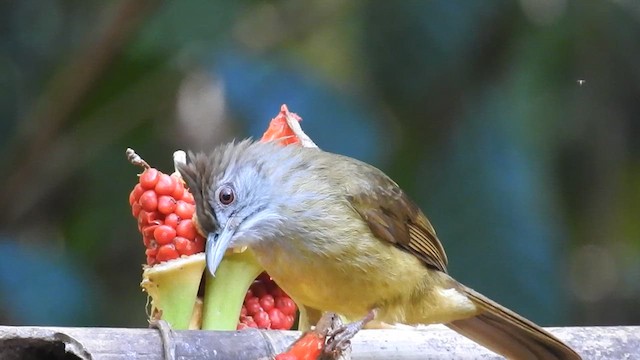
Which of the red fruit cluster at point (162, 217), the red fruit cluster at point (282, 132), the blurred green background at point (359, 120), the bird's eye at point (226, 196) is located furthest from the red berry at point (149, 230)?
the blurred green background at point (359, 120)

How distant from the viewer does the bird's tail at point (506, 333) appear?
2753 mm

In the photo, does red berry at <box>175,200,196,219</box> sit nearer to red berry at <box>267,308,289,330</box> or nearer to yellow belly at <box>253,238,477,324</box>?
yellow belly at <box>253,238,477,324</box>

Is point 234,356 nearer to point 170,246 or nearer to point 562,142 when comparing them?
point 170,246

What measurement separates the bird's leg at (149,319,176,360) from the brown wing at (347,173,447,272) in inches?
32.3

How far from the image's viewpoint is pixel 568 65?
181 inches

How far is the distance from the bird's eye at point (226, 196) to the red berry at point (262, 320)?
13.1 inches

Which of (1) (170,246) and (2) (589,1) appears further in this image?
(2) (589,1)

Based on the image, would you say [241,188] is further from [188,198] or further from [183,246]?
[183,246]

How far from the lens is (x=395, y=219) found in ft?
9.57

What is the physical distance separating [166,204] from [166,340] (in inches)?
20.6

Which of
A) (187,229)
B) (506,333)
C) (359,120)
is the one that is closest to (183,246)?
(187,229)

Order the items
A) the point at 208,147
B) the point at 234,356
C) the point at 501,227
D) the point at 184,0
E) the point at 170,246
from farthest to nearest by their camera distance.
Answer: the point at 208,147, the point at 184,0, the point at 501,227, the point at 170,246, the point at 234,356

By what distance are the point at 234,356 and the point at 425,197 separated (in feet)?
7.07

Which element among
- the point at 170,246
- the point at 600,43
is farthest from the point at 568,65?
the point at 170,246
